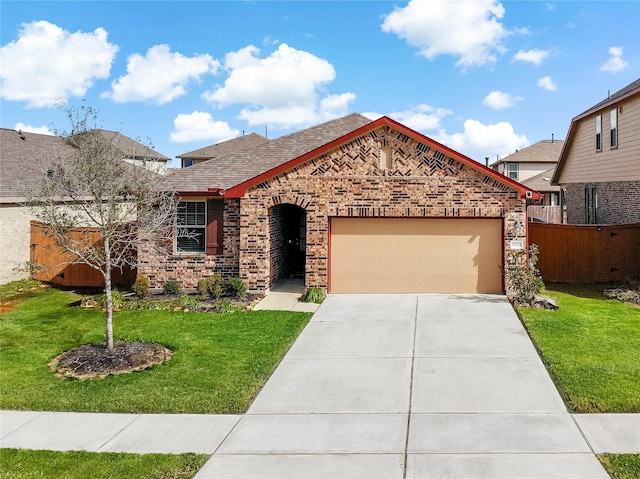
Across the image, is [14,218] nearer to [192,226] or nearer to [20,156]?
[20,156]

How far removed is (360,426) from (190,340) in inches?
194

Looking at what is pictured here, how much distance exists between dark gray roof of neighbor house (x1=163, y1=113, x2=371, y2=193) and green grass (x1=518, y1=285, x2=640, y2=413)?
8.69m

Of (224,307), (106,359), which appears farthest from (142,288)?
(106,359)

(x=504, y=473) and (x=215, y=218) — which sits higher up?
(x=215, y=218)

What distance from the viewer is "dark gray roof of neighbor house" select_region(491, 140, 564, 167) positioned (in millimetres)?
41906

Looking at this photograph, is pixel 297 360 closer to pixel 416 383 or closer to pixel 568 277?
pixel 416 383

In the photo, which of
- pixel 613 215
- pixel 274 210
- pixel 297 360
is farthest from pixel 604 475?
pixel 613 215

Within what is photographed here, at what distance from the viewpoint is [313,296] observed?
552 inches

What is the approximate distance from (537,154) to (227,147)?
24.8 meters

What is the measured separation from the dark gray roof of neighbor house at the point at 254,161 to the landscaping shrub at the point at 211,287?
2622mm

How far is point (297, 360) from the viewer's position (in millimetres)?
9461

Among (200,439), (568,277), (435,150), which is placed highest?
(435,150)

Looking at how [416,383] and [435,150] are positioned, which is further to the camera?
[435,150]

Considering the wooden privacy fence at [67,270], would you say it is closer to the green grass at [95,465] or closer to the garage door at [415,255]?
the garage door at [415,255]
